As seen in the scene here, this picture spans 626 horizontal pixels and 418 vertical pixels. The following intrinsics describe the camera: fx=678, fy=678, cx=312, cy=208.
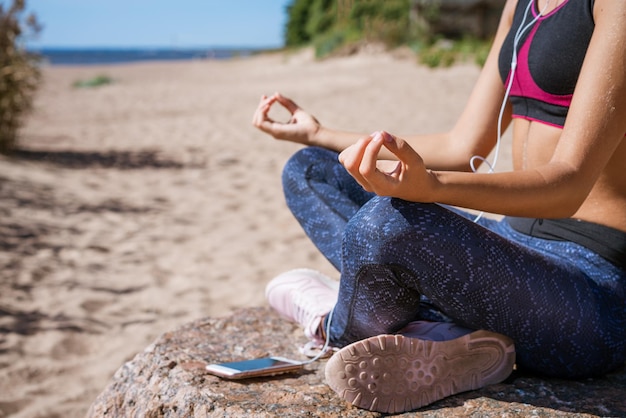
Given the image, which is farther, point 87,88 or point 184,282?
point 87,88

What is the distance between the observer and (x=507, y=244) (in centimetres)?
145

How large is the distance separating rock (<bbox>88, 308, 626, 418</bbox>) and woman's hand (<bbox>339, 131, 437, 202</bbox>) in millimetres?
534

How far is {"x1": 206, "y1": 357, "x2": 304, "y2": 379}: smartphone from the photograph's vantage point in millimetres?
1688

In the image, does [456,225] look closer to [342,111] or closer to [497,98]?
[497,98]

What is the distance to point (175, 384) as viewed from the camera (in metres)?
1.70

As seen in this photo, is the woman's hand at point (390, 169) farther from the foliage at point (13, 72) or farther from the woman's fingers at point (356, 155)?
the foliage at point (13, 72)

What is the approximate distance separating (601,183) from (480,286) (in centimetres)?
45

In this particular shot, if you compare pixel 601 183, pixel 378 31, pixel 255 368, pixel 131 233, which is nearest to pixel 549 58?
pixel 601 183

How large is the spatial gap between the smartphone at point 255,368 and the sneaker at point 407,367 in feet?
0.81

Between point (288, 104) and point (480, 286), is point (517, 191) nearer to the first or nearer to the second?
point (480, 286)

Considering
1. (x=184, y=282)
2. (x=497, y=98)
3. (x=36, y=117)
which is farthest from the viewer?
(x=36, y=117)

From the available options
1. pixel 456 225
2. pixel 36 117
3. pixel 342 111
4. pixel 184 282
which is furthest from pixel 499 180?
pixel 36 117

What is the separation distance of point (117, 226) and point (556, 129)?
351 cm

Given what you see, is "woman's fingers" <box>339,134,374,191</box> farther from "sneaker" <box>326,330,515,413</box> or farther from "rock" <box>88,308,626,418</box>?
"rock" <box>88,308,626,418</box>
